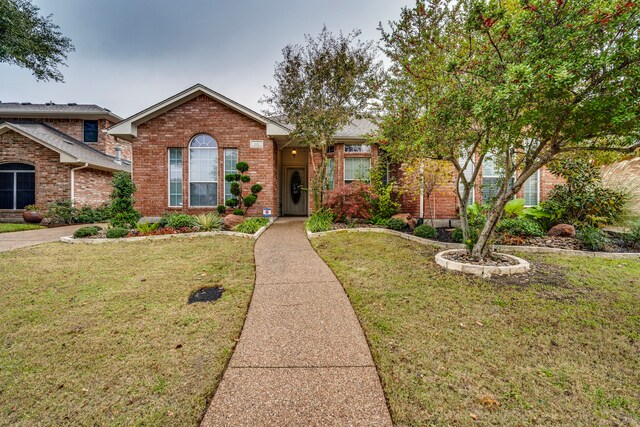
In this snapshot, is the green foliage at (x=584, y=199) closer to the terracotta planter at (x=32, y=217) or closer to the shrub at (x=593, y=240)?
the shrub at (x=593, y=240)

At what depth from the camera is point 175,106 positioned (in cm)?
1005

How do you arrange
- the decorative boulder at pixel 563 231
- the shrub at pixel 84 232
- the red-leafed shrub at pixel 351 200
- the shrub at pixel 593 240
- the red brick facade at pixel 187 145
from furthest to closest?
the red brick facade at pixel 187 145 < the red-leafed shrub at pixel 351 200 < the shrub at pixel 84 232 < the decorative boulder at pixel 563 231 < the shrub at pixel 593 240

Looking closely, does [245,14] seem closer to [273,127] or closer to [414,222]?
[273,127]

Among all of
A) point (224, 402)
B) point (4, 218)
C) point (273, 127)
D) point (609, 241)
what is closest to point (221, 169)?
point (273, 127)

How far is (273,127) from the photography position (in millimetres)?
9758

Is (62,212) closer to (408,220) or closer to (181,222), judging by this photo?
(181,222)

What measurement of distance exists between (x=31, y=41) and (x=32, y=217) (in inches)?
307

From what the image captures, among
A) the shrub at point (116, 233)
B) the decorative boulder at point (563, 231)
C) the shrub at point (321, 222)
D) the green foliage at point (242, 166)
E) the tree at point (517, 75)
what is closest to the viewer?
the tree at point (517, 75)

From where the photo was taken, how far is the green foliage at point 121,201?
7.85 m

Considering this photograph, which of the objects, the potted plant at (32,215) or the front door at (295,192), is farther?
the front door at (295,192)

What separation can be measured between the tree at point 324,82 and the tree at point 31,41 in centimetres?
1136

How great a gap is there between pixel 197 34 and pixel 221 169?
773cm

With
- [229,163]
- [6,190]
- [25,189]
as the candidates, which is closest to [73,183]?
[25,189]

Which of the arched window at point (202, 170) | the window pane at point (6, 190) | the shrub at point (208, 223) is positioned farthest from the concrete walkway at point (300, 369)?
the window pane at point (6, 190)
